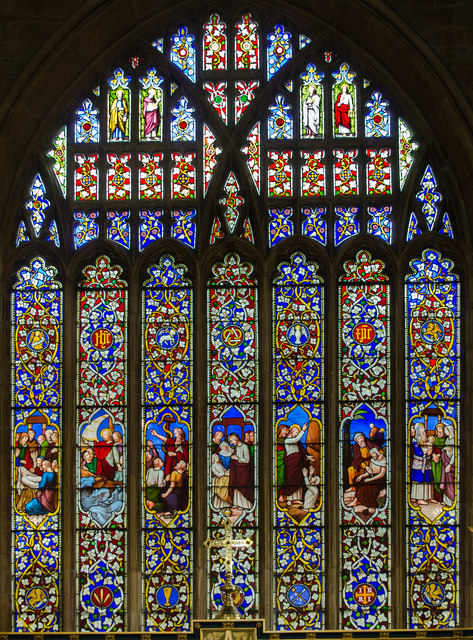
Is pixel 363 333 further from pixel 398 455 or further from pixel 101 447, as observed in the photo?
pixel 101 447

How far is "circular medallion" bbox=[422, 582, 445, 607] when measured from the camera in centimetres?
1538

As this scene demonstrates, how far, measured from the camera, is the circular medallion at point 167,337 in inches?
628

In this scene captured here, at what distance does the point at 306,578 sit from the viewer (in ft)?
50.8

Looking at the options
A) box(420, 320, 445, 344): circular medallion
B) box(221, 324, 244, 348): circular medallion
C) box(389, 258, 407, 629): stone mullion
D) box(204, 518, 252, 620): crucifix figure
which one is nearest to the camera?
box(204, 518, 252, 620): crucifix figure

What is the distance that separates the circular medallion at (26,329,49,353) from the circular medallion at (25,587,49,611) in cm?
275

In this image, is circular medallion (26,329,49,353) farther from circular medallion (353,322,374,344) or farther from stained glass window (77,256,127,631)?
circular medallion (353,322,374,344)

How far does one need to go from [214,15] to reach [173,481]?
18.4ft

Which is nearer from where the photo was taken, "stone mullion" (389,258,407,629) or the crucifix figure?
the crucifix figure

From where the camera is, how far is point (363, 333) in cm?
1586

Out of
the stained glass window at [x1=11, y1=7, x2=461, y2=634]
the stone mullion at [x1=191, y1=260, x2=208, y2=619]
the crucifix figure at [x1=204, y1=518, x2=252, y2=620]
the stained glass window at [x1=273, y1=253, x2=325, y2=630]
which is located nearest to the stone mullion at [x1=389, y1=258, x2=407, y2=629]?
the stained glass window at [x1=11, y1=7, x2=461, y2=634]

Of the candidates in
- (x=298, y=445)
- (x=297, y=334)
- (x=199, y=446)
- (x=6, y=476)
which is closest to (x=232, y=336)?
(x=297, y=334)

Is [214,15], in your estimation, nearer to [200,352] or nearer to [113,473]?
[200,352]

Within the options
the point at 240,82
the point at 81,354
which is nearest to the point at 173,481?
the point at 81,354

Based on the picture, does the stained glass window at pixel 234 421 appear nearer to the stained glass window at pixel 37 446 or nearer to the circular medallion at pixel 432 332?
the stained glass window at pixel 37 446
